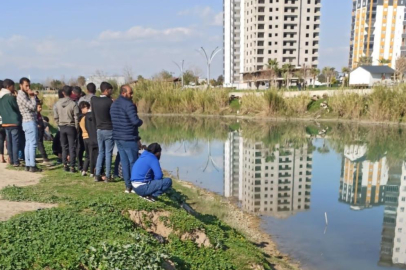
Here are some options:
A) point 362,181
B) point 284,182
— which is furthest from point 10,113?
point 362,181

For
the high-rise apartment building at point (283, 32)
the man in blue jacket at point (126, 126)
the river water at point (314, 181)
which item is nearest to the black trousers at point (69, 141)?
the man in blue jacket at point (126, 126)

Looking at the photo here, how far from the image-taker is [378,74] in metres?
49.0

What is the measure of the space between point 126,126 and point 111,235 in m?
2.41

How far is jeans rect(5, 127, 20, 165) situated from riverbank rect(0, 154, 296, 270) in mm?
949

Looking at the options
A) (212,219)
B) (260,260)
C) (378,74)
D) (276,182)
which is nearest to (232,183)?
(276,182)

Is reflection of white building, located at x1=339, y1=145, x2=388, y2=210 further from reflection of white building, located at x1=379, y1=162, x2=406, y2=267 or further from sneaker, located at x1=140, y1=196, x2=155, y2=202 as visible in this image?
sneaker, located at x1=140, y1=196, x2=155, y2=202

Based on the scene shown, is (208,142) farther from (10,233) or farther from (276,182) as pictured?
(10,233)

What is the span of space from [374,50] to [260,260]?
83.9 meters

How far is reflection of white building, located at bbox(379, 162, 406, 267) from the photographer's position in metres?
6.10

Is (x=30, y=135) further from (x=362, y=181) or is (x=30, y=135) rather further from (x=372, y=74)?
(x=372, y=74)

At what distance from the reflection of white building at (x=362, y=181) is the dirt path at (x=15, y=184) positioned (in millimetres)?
7206

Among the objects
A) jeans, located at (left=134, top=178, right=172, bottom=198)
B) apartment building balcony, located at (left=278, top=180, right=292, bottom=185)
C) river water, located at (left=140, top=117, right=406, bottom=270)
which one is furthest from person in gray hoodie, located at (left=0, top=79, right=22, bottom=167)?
apartment building balcony, located at (left=278, top=180, right=292, bottom=185)

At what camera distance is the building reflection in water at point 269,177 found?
877 centimetres

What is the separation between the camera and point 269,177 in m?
11.2
